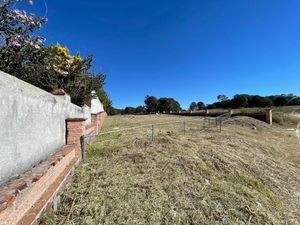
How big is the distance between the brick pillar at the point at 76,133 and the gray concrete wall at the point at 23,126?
88cm

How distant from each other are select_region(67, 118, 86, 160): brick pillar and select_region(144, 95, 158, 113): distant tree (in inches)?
2711

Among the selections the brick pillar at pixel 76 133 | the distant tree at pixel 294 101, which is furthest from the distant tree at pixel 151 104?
the brick pillar at pixel 76 133

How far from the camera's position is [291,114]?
24.6 metres

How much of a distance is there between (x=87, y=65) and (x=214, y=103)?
5778 cm

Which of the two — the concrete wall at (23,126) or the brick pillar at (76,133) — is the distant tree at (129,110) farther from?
the concrete wall at (23,126)

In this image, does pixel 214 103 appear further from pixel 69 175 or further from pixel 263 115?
pixel 69 175

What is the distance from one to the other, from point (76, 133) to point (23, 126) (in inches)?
94.3

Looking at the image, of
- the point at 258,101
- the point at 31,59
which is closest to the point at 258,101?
the point at 258,101

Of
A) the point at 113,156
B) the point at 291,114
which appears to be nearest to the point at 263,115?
the point at 291,114

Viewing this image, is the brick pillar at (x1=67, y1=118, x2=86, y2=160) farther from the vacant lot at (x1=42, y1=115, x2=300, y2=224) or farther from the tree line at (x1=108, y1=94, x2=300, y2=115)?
the tree line at (x1=108, y1=94, x2=300, y2=115)

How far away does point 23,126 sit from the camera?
265cm

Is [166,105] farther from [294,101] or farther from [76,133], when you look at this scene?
[76,133]

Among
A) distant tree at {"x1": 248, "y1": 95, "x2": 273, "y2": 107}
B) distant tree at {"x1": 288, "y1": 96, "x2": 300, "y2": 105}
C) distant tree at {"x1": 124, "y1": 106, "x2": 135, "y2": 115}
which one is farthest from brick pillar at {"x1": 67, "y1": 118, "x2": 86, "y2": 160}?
distant tree at {"x1": 124, "y1": 106, "x2": 135, "y2": 115}

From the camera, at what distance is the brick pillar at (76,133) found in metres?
4.94
